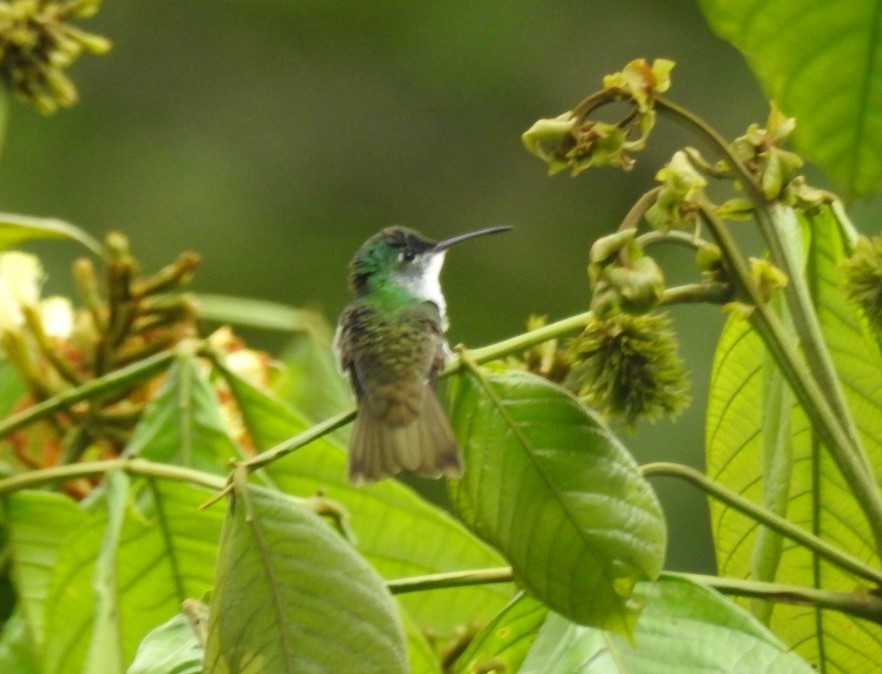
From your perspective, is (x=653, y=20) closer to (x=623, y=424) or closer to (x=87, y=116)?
(x=87, y=116)

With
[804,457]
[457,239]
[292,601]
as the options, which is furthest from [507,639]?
[457,239]

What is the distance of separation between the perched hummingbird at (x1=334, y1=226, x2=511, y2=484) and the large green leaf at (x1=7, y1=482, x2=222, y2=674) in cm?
18

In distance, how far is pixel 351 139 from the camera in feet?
27.3

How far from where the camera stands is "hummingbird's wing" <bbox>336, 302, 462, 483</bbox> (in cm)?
139

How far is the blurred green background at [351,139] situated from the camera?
750 cm

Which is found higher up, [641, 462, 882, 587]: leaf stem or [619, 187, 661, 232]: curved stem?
[619, 187, 661, 232]: curved stem

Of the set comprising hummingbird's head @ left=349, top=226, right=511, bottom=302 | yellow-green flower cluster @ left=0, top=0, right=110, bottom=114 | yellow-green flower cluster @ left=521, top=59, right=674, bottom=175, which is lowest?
yellow-green flower cluster @ left=521, top=59, right=674, bottom=175

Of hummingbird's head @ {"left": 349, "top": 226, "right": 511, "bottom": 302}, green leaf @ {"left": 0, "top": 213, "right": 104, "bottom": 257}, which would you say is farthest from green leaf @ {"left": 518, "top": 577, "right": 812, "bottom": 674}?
hummingbird's head @ {"left": 349, "top": 226, "right": 511, "bottom": 302}

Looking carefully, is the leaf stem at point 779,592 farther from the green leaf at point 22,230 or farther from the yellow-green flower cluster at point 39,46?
the yellow-green flower cluster at point 39,46

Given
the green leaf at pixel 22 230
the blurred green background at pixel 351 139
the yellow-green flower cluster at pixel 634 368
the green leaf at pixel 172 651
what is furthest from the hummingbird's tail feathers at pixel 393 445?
the blurred green background at pixel 351 139

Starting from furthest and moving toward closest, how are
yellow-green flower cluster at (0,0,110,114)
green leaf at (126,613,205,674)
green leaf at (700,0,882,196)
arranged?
yellow-green flower cluster at (0,0,110,114) → green leaf at (126,613,205,674) → green leaf at (700,0,882,196)

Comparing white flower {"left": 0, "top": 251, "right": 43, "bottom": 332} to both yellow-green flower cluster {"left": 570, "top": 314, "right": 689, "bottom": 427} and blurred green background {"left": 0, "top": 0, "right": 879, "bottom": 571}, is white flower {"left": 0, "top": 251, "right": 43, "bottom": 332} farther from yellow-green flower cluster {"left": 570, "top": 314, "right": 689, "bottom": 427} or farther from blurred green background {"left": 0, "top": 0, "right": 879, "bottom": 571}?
blurred green background {"left": 0, "top": 0, "right": 879, "bottom": 571}

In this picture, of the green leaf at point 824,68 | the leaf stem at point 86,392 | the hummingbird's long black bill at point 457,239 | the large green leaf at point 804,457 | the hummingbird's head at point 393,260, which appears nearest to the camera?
the green leaf at point 824,68

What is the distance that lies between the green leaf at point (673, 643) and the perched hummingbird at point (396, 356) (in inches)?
5.7
